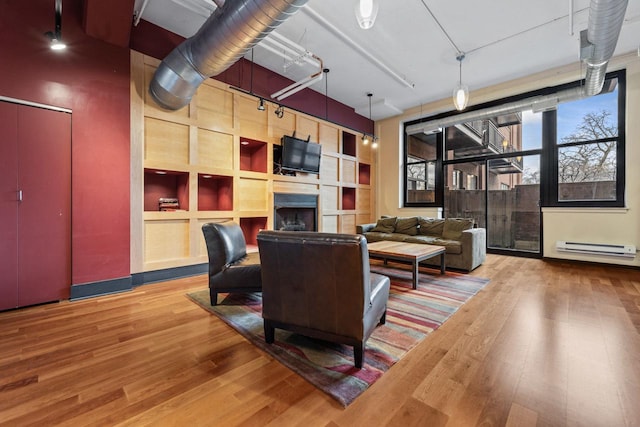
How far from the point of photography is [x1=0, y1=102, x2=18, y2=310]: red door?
8.87 feet

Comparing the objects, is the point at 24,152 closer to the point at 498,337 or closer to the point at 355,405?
the point at 355,405

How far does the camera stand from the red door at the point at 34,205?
8.96 feet

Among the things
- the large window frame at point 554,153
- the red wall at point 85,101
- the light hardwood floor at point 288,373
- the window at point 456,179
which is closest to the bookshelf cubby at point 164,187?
the red wall at point 85,101

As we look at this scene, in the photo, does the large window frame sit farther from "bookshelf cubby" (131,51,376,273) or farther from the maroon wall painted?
"bookshelf cubby" (131,51,376,273)

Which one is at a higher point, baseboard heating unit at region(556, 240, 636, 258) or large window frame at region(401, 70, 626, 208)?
large window frame at region(401, 70, 626, 208)

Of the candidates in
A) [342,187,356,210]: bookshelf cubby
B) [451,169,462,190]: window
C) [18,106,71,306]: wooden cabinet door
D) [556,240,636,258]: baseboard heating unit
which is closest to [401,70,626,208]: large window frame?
[451,169,462,190]: window

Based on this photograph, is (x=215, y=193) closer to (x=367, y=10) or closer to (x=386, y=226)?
(x=386, y=226)

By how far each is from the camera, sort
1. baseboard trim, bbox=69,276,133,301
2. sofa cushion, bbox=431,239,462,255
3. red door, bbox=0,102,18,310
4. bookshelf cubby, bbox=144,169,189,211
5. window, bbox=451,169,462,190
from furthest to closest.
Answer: window, bbox=451,169,462,190
sofa cushion, bbox=431,239,462,255
bookshelf cubby, bbox=144,169,189,211
baseboard trim, bbox=69,276,133,301
red door, bbox=0,102,18,310

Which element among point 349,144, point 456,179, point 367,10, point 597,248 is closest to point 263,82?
point 349,144

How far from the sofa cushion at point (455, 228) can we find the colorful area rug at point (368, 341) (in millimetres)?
1091

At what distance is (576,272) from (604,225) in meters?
1.16

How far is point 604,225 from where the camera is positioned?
4.62 metres

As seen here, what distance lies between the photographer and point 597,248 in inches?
182

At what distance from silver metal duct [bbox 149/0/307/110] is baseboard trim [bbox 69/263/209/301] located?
7.62ft
